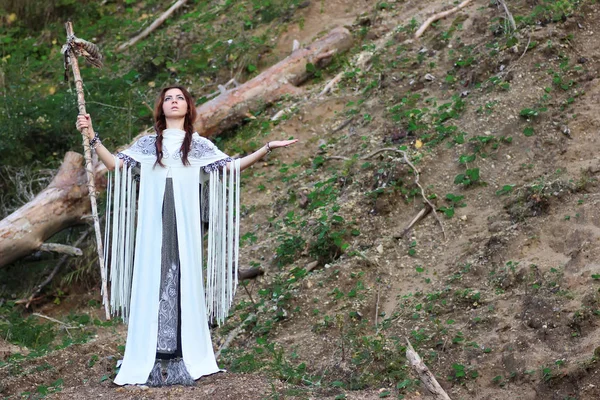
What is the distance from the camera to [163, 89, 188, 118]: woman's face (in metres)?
6.49

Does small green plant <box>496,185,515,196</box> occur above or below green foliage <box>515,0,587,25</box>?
below

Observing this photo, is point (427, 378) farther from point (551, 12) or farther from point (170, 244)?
point (551, 12)

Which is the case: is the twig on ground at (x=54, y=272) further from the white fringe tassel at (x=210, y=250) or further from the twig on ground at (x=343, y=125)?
the white fringe tassel at (x=210, y=250)

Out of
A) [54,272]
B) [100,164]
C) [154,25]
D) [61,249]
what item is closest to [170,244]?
[61,249]

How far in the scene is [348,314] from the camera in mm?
7738

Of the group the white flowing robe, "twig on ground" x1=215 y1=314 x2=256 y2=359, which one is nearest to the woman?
the white flowing robe

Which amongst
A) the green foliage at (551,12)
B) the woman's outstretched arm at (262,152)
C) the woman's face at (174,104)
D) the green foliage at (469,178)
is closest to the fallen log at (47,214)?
the woman's face at (174,104)

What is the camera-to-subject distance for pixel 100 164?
962 cm

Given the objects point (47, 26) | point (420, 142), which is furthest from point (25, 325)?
point (47, 26)

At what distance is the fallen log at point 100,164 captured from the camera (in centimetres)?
934

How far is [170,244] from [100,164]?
11.0ft

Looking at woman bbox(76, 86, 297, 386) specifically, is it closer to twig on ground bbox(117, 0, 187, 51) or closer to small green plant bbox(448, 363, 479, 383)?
small green plant bbox(448, 363, 479, 383)

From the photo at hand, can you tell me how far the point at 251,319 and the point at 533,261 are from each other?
2.30 m

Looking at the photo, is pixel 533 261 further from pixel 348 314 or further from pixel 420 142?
pixel 420 142
